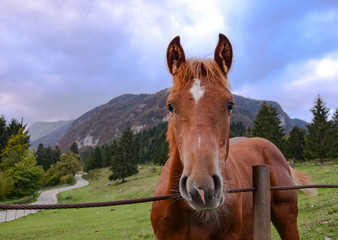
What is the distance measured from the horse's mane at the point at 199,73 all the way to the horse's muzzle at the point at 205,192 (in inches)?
41.5

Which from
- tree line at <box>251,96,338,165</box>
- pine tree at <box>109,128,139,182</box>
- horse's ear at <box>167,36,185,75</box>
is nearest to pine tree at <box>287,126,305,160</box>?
tree line at <box>251,96,338,165</box>

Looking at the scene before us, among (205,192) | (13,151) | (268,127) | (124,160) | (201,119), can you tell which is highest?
(268,127)

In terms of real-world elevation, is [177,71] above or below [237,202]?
above

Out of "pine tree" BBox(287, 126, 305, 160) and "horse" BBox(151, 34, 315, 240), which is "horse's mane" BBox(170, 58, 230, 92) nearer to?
"horse" BBox(151, 34, 315, 240)

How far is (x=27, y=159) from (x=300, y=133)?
5011 centimetres

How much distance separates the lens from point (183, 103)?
2193mm

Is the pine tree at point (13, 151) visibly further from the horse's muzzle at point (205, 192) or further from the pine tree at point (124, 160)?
the horse's muzzle at point (205, 192)

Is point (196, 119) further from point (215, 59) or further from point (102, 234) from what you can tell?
point (102, 234)

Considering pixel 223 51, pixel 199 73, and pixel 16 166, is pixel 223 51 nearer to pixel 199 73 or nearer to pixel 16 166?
pixel 199 73

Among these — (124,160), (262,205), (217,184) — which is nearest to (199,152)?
(217,184)

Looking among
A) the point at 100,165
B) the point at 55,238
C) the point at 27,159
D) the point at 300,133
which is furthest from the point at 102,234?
the point at 100,165

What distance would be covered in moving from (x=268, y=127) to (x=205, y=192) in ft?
127

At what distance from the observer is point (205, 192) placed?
1.60 metres

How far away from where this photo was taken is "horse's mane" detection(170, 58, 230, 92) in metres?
2.35
